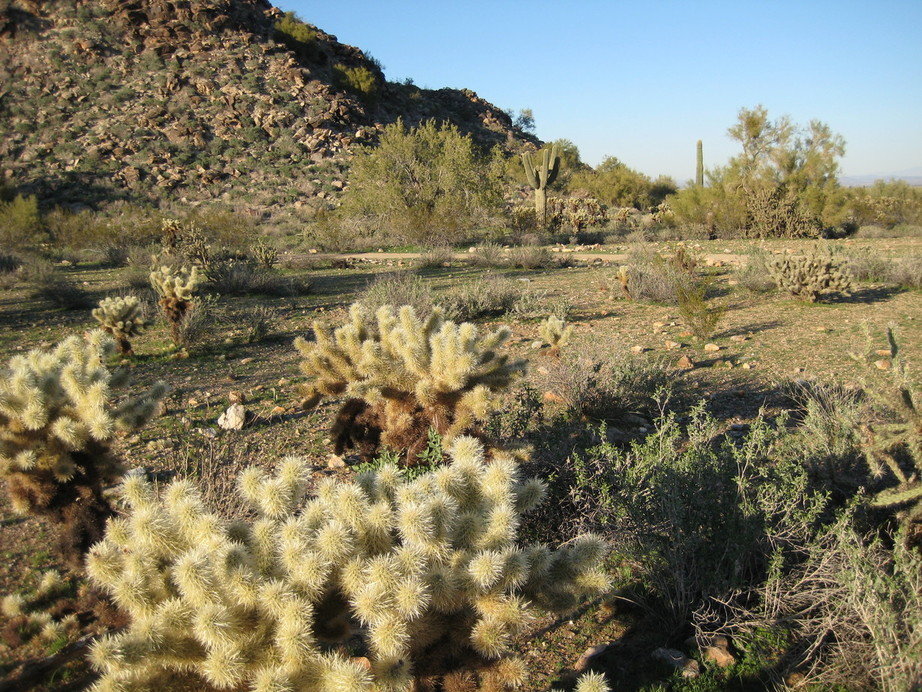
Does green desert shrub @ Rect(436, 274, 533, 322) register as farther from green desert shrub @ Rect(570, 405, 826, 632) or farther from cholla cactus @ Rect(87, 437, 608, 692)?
cholla cactus @ Rect(87, 437, 608, 692)

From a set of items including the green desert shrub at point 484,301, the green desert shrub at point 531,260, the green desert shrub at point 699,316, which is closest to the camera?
the green desert shrub at point 699,316

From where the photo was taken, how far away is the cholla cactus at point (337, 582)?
1.98 m

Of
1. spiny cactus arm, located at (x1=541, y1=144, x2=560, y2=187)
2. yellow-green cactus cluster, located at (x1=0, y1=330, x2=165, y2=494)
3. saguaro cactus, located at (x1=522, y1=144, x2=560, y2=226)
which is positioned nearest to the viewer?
yellow-green cactus cluster, located at (x1=0, y1=330, x2=165, y2=494)

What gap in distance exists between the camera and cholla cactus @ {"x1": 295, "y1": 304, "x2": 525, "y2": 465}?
3924 mm

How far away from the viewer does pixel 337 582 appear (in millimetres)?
2205

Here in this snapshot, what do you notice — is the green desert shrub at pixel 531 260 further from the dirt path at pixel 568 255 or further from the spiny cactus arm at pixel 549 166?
the spiny cactus arm at pixel 549 166

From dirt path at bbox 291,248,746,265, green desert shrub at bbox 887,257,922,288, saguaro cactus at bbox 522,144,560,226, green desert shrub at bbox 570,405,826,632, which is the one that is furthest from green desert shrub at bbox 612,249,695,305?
saguaro cactus at bbox 522,144,560,226

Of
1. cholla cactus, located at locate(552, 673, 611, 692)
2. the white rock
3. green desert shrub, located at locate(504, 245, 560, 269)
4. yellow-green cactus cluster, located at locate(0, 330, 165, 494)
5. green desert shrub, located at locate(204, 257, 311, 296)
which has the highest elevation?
green desert shrub, located at locate(504, 245, 560, 269)

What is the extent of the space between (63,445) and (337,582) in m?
2.30

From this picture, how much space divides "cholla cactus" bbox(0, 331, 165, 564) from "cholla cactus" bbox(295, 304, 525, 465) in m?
1.32

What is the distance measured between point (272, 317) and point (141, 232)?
11052mm

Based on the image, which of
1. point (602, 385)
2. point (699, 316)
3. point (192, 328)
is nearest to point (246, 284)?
point (192, 328)

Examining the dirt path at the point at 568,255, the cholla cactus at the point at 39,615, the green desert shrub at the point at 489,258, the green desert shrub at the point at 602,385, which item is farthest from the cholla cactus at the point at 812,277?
the cholla cactus at the point at 39,615

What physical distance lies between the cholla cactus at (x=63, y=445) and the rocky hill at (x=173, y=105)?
3093 cm
